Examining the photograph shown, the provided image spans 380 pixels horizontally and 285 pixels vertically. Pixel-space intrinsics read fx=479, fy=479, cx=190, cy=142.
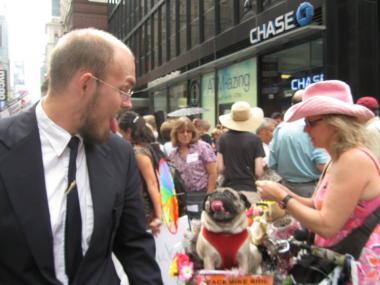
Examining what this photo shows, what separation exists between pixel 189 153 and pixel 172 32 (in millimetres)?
22176

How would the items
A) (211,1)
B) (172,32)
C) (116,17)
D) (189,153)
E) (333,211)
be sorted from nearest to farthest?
1. (333,211)
2. (189,153)
3. (211,1)
4. (172,32)
5. (116,17)

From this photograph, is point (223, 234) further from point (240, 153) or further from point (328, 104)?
point (240, 153)

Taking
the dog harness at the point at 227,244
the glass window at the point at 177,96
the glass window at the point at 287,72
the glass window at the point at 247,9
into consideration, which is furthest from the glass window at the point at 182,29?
the dog harness at the point at 227,244

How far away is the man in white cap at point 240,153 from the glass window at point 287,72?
271 inches

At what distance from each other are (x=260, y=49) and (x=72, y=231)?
1441cm

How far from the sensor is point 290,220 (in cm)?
296

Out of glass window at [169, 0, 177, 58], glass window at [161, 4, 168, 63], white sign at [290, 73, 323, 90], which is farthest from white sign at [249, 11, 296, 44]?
glass window at [161, 4, 168, 63]

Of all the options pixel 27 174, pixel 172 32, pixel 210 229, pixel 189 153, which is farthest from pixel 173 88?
pixel 27 174

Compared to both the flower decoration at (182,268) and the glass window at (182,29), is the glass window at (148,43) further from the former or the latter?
the flower decoration at (182,268)

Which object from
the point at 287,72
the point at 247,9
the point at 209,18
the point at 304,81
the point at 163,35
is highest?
the point at 163,35

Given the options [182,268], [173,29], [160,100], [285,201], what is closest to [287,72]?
[182,268]

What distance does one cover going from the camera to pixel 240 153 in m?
6.29

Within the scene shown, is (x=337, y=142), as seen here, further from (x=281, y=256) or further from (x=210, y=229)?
(x=210, y=229)

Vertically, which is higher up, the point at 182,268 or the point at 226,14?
the point at 226,14
